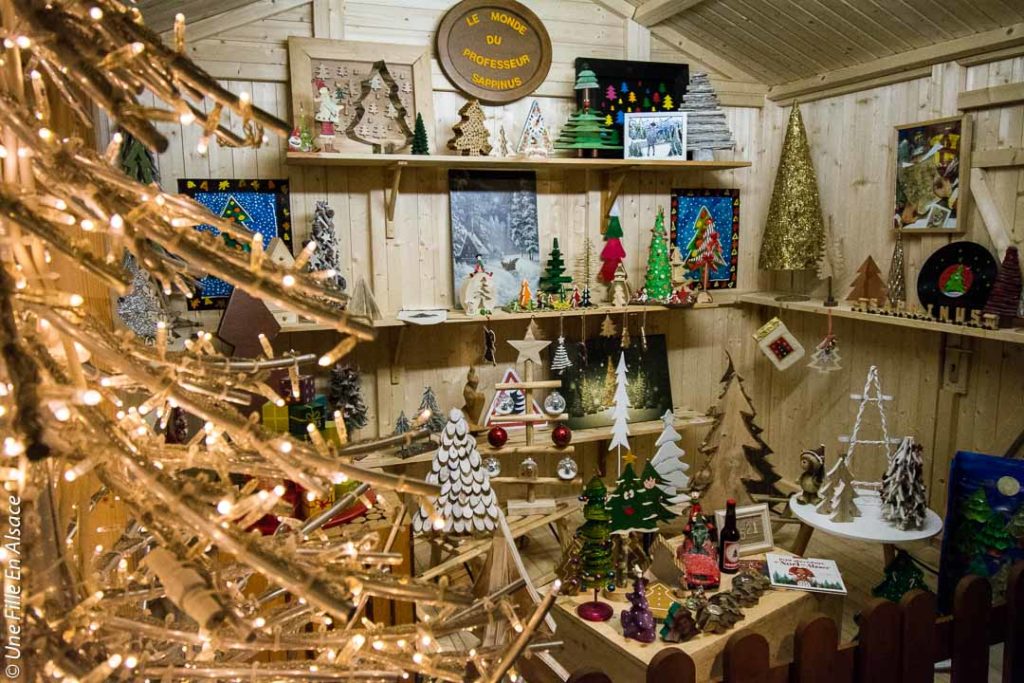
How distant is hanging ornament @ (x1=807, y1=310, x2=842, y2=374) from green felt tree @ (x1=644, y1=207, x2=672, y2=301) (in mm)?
750

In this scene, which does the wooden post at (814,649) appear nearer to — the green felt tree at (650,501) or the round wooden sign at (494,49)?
the green felt tree at (650,501)

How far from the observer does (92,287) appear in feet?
3.70

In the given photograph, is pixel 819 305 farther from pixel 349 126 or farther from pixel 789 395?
pixel 349 126

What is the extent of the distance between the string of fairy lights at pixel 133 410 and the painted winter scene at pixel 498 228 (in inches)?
102

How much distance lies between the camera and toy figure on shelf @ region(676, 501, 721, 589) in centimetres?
214

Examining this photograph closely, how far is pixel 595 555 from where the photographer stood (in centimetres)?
209

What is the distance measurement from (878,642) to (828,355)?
222 centimetres

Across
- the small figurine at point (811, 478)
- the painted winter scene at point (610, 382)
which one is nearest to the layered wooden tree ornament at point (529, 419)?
the painted winter scene at point (610, 382)

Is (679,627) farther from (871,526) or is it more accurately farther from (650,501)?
(871,526)

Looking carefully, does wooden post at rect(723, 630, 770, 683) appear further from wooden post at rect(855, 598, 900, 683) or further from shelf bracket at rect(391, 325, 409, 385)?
shelf bracket at rect(391, 325, 409, 385)

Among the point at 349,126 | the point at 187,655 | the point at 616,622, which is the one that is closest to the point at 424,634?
the point at 187,655

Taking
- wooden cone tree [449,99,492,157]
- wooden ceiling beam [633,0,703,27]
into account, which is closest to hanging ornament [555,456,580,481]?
wooden cone tree [449,99,492,157]

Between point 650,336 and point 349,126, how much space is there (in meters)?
1.80

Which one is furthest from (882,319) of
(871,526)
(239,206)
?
(239,206)
